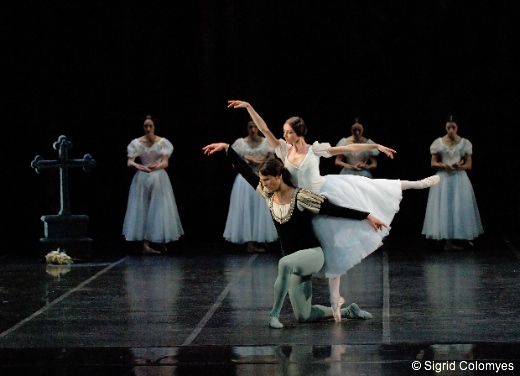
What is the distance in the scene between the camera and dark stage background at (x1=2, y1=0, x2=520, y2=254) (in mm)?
11164

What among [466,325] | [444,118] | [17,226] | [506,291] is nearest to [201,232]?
[17,226]

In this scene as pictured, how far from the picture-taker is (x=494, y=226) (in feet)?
37.6

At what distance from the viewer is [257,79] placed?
1134 centimetres

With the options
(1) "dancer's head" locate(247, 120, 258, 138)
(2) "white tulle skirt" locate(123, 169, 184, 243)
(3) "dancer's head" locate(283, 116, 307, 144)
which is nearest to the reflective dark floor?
(2) "white tulle skirt" locate(123, 169, 184, 243)

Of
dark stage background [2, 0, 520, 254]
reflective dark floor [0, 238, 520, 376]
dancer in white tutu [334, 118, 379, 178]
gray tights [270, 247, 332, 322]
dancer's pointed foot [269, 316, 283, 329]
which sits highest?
dark stage background [2, 0, 520, 254]

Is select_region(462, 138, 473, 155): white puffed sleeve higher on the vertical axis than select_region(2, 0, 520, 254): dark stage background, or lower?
lower

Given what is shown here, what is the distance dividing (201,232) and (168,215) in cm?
116

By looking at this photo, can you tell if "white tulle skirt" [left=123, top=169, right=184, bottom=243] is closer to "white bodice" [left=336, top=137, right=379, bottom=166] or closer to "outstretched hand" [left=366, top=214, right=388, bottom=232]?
"white bodice" [left=336, top=137, right=379, bottom=166]

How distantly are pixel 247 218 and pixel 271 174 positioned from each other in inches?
171

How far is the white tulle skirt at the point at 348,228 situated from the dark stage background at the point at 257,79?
4.86 meters

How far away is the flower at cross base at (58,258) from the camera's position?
9.69m

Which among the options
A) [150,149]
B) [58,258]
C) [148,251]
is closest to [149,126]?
[150,149]

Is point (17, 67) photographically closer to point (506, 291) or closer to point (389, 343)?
point (506, 291)

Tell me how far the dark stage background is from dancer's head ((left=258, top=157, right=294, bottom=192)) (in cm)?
512
